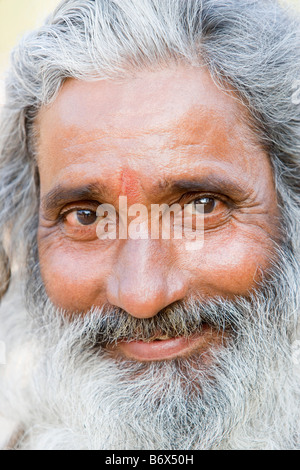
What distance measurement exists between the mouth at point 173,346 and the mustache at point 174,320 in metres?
0.02

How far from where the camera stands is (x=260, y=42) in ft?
6.85

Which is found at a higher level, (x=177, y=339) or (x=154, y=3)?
(x=154, y=3)

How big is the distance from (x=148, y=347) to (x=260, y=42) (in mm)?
1228

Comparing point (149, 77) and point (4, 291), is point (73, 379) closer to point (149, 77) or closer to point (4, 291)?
point (4, 291)

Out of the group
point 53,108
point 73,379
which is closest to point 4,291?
point 73,379

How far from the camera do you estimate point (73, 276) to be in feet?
6.74

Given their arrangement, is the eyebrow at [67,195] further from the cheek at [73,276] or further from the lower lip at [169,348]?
the lower lip at [169,348]

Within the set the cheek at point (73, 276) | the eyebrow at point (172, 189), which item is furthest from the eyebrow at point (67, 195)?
the cheek at point (73, 276)

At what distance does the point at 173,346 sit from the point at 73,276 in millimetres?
456

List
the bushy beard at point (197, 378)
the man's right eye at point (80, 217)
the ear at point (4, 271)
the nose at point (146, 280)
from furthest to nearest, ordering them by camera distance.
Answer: the ear at point (4, 271) → the man's right eye at point (80, 217) → the bushy beard at point (197, 378) → the nose at point (146, 280)

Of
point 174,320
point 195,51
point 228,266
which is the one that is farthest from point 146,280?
point 195,51

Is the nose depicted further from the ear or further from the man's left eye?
the ear

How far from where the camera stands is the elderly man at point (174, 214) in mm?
1889

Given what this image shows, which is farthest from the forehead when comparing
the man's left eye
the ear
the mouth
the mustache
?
the ear
